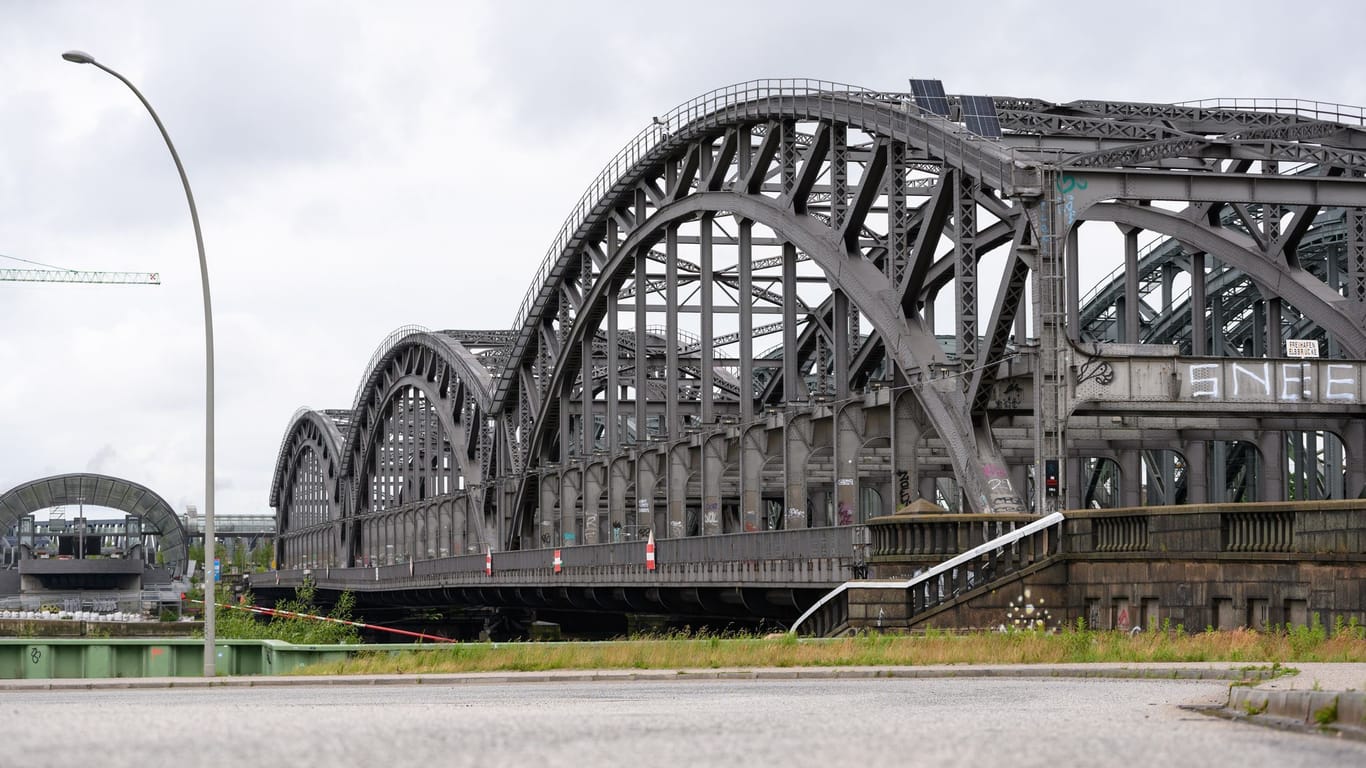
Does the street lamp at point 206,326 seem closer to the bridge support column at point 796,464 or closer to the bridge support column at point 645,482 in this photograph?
the bridge support column at point 796,464

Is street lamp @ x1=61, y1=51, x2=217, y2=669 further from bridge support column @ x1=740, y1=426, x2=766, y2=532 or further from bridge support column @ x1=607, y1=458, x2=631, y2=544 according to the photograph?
bridge support column @ x1=607, y1=458, x2=631, y2=544

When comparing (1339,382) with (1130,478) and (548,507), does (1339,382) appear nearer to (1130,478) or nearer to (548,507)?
(1130,478)

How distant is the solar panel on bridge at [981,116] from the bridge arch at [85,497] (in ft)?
448

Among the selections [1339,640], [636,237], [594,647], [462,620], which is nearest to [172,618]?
[462,620]

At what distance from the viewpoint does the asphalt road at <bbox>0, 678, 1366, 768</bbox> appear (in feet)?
34.3

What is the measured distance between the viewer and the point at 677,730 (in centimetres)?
1248

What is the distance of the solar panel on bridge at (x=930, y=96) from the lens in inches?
1874

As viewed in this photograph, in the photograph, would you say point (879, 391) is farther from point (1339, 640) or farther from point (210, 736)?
point (210, 736)

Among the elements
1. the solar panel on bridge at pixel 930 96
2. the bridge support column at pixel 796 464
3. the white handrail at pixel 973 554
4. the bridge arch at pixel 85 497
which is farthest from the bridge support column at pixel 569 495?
the bridge arch at pixel 85 497

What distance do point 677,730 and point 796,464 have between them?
3809cm

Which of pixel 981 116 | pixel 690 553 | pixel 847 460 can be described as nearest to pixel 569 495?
pixel 690 553

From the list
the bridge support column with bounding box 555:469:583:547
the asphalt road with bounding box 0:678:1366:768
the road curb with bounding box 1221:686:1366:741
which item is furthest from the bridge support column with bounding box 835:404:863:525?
the road curb with bounding box 1221:686:1366:741

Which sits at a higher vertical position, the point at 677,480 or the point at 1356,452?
the point at 677,480

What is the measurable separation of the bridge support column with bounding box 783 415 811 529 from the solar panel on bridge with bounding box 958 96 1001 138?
9649 millimetres
